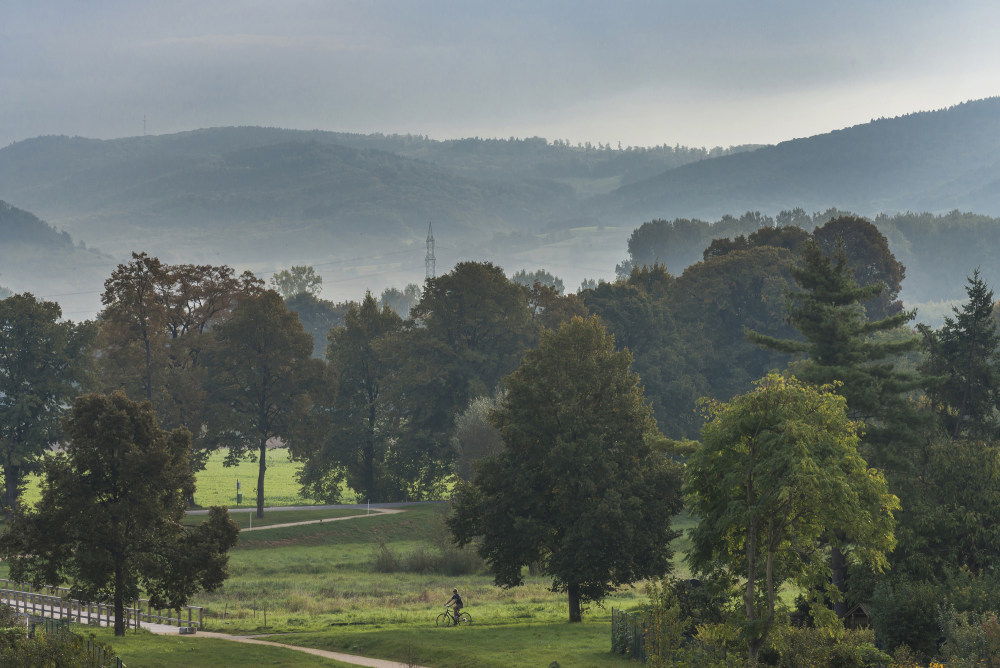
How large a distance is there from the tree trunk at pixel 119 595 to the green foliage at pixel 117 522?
0.11ft

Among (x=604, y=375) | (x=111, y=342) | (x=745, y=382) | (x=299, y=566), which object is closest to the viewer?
(x=604, y=375)

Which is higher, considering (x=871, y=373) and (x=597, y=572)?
(x=871, y=373)

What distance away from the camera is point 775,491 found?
90.0 feet

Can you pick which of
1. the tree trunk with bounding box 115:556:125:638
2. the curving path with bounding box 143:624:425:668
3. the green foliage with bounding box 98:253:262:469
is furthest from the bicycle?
the green foliage with bounding box 98:253:262:469

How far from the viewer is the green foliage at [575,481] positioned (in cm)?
4253

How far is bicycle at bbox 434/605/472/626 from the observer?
43.4 m

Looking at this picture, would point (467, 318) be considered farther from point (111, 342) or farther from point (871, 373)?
point (871, 373)

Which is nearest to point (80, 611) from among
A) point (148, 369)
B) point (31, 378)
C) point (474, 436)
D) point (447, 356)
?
point (31, 378)

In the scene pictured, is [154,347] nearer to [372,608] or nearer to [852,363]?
[372,608]

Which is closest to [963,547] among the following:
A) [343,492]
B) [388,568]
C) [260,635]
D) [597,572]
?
[597,572]

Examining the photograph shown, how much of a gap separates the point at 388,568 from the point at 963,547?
3541 centimetres

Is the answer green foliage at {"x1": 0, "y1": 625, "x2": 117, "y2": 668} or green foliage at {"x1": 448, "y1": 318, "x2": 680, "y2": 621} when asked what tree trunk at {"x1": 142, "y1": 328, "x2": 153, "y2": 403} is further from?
green foliage at {"x1": 0, "y1": 625, "x2": 117, "y2": 668}

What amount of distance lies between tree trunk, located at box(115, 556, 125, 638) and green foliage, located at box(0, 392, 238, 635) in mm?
34

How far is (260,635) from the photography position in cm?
4162
